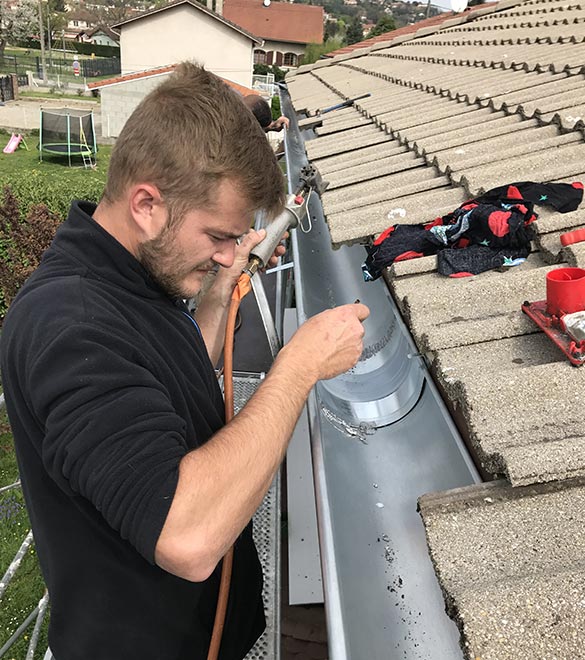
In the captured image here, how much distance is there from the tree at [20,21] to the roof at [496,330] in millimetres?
66330

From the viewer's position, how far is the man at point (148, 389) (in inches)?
44.0

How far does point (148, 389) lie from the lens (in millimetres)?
1186

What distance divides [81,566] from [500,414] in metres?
1.13

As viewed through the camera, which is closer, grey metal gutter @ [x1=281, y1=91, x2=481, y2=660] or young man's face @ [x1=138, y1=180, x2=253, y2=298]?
young man's face @ [x1=138, y1=180, x2=253, y2=298]

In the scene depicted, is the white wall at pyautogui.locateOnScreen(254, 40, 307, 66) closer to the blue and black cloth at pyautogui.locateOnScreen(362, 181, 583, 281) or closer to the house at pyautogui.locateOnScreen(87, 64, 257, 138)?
the house at pyautogui.locateOnScreen(87, 64, 257, 138)

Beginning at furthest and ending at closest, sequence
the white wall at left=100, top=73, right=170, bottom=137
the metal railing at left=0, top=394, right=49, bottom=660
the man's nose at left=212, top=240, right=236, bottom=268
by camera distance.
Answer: the white wall at left=100, top=73, right=170, bottom=137
the metal railing at left=0, top=394, right=49, bottom=660
the man's nose at left=212, top=240, right=236, bottom=268

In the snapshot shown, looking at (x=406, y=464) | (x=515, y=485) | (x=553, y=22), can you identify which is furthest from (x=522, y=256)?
(x=553, y=22)

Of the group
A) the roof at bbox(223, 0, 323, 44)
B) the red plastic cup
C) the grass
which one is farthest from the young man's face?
the roof at bbox(223, 0, 323, 44)

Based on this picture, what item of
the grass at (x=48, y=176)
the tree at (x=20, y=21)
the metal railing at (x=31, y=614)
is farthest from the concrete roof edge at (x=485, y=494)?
the tree at (x=20, y=21)

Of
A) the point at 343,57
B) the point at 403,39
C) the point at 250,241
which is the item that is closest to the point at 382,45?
the point at 403,39

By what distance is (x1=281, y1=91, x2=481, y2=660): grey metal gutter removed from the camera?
1.65 meters

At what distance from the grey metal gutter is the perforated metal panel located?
1.72ft

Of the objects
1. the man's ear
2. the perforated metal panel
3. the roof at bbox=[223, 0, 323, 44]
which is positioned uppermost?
the roof at bbox=[223, 0, 323, 44]

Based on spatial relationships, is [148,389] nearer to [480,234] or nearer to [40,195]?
[480,234]
